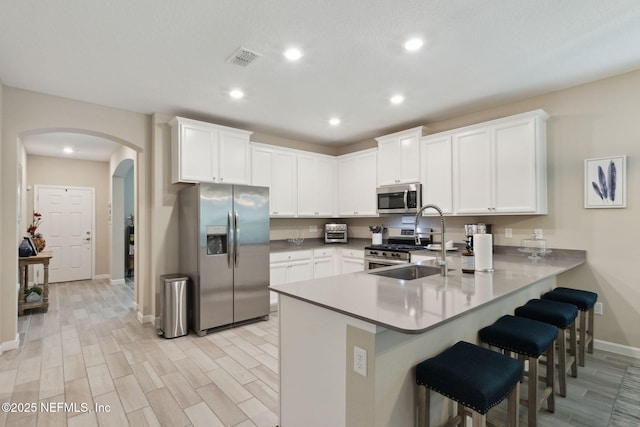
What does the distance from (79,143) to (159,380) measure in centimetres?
511

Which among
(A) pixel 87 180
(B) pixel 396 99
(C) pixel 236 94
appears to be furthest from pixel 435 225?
(A) pixel 87 180

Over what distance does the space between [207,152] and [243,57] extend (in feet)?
5.57

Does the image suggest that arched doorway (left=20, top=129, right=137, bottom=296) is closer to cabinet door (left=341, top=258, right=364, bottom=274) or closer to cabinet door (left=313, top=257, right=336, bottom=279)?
cabinet door (left=313, top=257, right=336, bottom=279)

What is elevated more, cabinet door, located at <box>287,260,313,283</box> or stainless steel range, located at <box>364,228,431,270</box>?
stainless steel range, located at <box>364,228,431,270</box>

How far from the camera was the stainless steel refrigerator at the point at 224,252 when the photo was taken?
3.74 m

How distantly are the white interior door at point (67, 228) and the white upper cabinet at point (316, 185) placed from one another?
5.39m

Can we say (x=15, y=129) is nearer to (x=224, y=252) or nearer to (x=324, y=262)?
(x=224, y=252)

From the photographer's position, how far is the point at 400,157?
464 centimetres

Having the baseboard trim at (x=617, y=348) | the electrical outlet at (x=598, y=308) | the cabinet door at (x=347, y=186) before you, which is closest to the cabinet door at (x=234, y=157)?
the cabinet door at (x=347, y=186)

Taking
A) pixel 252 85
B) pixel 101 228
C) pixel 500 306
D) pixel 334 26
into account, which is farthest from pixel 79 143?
pixel 500 306

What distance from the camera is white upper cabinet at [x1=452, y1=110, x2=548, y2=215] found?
134 inches

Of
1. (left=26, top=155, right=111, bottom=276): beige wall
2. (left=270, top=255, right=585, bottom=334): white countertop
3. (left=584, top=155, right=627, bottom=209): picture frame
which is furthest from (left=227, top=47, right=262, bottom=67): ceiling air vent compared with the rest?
(left=26, top=155, right=111, bottom=276): beige wall

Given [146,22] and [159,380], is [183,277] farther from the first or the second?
[146,22]

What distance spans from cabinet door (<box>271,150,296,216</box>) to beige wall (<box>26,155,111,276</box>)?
4.92 meters
